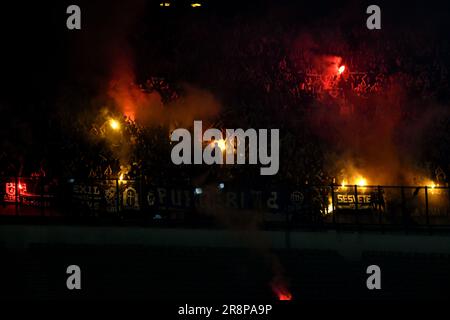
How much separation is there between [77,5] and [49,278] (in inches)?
366

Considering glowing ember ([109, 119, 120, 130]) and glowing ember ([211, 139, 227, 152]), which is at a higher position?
glowing ember ([109, 119, 120, 130])

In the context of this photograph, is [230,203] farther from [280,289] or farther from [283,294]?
[283,294]

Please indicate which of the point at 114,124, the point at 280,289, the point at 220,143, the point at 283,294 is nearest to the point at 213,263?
the point at 280,289

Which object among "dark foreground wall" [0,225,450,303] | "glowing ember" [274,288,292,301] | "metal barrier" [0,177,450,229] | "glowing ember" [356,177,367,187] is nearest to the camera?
"glowing ember" [274,288,292,301]

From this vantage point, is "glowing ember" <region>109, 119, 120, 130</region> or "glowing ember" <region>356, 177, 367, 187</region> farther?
"glowing ember" <region>109, 119, 120, 130</region>

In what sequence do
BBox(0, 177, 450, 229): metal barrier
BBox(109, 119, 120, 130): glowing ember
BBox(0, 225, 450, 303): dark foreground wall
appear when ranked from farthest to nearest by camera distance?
BBox(109, 119, 120, 130): glowing ember
BBox(0, 177, 450, 229): metal barrier
BBox(0, 225, 450, 303): dark foreground wall

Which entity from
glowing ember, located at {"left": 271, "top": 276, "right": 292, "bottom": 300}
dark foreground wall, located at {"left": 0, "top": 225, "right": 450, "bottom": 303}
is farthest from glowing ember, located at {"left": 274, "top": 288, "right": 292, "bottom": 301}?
dark foreground wall, located at {"left": 0, "top": 225, "right": 450, "bottom": 303}

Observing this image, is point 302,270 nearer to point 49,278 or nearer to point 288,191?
point 288,191

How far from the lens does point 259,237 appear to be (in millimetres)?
12203

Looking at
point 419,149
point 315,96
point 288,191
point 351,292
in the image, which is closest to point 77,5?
point 315,96

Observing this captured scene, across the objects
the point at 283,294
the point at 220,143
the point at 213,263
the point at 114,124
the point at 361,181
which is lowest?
the point at 283,294

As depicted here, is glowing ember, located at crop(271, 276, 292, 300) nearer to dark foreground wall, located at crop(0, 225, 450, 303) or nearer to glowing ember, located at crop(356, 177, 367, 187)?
dark foreground wall, located at crop(0, 225, 450, 303)

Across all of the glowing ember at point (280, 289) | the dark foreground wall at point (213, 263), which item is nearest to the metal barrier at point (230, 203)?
the dark foreground wall at point (213, 263)

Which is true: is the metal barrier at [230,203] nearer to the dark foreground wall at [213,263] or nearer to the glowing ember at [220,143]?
the dark foreground wall at [213,263]
